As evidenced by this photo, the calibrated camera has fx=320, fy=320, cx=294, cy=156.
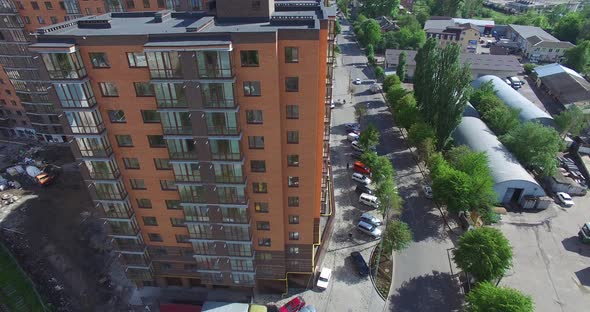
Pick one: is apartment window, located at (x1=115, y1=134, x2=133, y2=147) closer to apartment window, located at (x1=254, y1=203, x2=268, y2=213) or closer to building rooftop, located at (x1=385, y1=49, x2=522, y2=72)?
apartment window, located at (x1=254, y1=203, x2=268, y2=213)

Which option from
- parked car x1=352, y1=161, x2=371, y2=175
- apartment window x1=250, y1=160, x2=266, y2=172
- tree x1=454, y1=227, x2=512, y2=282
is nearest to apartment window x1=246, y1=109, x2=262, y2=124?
apartment window x1=250, y1=160, x2=266, y2=172

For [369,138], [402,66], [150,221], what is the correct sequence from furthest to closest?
[402,66], [369,138], [150,221]

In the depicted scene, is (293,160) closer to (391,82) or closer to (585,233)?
(585,233)

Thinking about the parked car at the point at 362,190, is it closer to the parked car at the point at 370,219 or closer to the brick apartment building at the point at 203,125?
the parked car at the point at 370,219

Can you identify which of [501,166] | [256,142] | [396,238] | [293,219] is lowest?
[396,238]

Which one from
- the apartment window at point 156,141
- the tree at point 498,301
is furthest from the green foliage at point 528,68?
the apartment window at point 156,141

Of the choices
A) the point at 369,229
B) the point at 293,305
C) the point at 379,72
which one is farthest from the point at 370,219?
the point at 379,72
